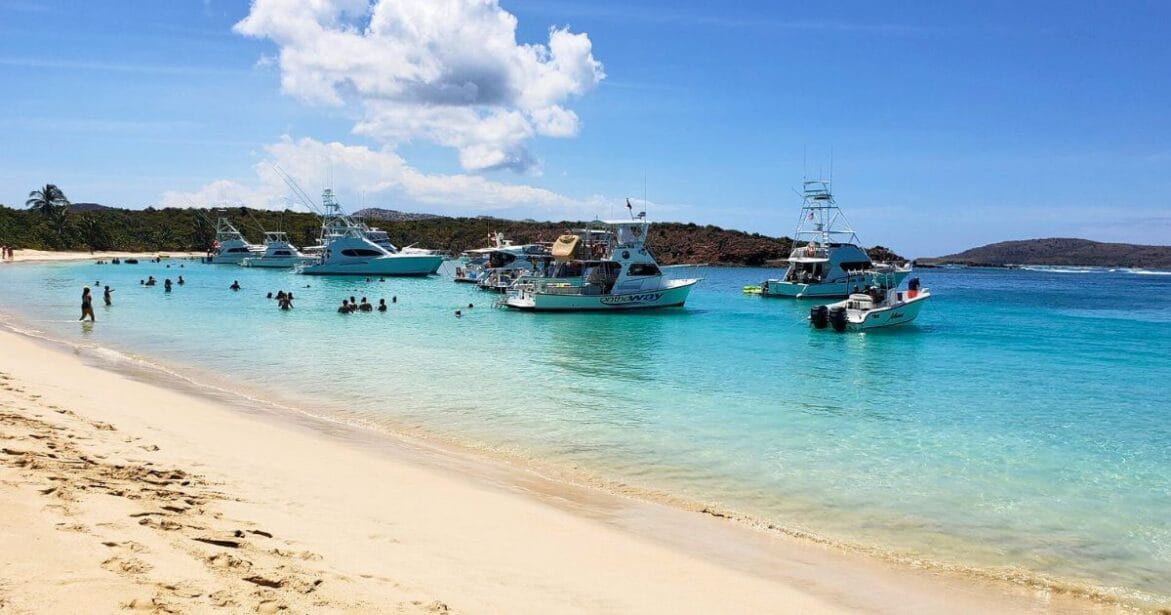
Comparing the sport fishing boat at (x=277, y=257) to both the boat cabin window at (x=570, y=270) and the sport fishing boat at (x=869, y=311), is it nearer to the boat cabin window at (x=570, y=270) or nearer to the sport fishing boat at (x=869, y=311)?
the boat cabin window at (x=570, y=270)

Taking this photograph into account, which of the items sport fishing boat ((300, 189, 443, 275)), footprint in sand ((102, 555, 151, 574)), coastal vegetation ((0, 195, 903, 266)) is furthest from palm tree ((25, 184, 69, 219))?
footprint in sand ((102, 555, 151, 574))

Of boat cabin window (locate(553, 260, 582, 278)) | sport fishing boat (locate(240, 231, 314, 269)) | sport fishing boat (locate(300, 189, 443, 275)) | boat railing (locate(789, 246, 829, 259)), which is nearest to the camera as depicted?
boat cabin window (locate(553, 260, 582, 278))

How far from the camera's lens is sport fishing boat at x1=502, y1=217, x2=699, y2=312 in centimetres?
4159

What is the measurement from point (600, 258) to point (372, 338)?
1716cm

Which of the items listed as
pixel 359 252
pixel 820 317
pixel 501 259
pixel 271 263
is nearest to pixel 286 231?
pixel 271 263

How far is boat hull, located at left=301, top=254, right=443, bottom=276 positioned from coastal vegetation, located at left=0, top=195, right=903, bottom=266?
58.1 m

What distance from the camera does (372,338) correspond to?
29047mm

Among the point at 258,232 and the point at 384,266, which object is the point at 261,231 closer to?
the point at 258,232

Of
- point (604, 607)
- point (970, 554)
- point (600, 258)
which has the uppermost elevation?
point (600, 258)

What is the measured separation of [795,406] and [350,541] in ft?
42.5

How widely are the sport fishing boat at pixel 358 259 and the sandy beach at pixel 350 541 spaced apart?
6517 cm

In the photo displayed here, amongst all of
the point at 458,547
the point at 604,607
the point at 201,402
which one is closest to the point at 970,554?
the point at 604,607

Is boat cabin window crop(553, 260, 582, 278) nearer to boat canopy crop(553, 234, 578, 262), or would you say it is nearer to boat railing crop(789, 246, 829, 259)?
boat canopy crop(553, 234, 578, 262)

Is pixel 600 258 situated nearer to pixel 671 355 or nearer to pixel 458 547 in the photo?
pixel 671 355
